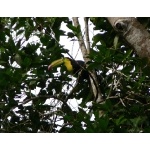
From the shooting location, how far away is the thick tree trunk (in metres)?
1.82

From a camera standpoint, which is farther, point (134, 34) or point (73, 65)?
point (73, 65)

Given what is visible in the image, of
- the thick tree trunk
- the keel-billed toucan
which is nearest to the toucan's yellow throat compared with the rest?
the keel-billed toucan

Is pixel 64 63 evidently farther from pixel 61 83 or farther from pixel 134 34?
pixel 134 34

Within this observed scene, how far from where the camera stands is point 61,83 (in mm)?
2418

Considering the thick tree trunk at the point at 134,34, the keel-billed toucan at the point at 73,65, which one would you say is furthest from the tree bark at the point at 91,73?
the thick tree trunk at the point at 134,34

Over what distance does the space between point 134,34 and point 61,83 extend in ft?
2.49

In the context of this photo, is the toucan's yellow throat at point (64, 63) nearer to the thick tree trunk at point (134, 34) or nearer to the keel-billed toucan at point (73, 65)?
the keel-billed toucan at point (73, 65)

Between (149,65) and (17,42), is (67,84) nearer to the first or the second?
(17,42)

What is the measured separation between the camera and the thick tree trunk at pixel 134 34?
182 centimetres

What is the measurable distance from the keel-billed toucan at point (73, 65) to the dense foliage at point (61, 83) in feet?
0.20

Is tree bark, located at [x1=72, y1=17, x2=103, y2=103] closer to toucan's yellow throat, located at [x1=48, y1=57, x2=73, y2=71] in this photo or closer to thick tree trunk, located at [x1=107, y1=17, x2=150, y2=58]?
toucan's yellow throat, located at [x1=48, y1=57, x2=73, y2=71]

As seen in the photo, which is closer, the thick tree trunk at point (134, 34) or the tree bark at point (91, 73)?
the thick tree trunk at point (134, 34)

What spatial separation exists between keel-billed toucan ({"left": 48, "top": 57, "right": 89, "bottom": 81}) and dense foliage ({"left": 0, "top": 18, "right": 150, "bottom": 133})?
60 mm

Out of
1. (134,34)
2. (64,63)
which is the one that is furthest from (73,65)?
(134,34)
